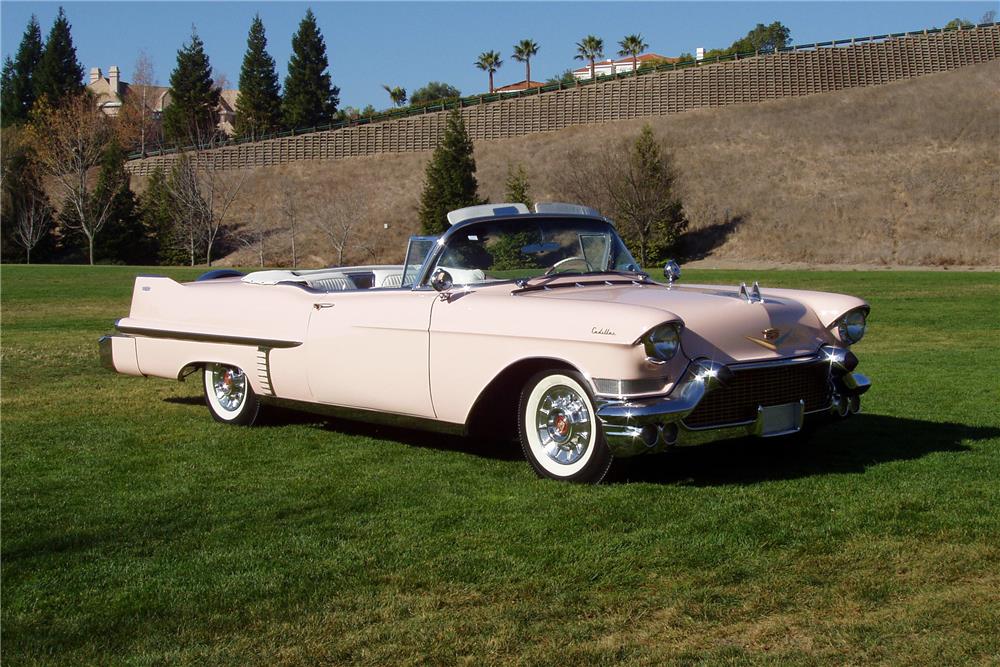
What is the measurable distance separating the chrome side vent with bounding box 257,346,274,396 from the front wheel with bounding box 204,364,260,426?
7.8 inches

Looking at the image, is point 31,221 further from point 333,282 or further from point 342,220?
point 333,282

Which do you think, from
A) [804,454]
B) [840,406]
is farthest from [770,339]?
[804,454]

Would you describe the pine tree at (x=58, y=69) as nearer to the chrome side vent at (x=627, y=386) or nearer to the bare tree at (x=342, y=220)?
the bare tree at (x=342, y=220)

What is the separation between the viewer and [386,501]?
5734 mm

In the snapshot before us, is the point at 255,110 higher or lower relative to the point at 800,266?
higher

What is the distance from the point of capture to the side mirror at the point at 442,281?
6727 mm

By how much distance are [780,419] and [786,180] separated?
61.1 m

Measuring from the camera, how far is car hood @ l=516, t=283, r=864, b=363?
5.98 metres

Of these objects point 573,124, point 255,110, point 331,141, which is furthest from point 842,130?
point 255,110

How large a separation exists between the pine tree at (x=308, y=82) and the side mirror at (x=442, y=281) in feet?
270

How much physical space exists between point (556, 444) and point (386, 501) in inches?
40.8

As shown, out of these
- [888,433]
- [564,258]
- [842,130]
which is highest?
[842,130]

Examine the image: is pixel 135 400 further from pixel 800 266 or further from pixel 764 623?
pixel 800 266

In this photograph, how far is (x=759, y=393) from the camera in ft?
20.3
